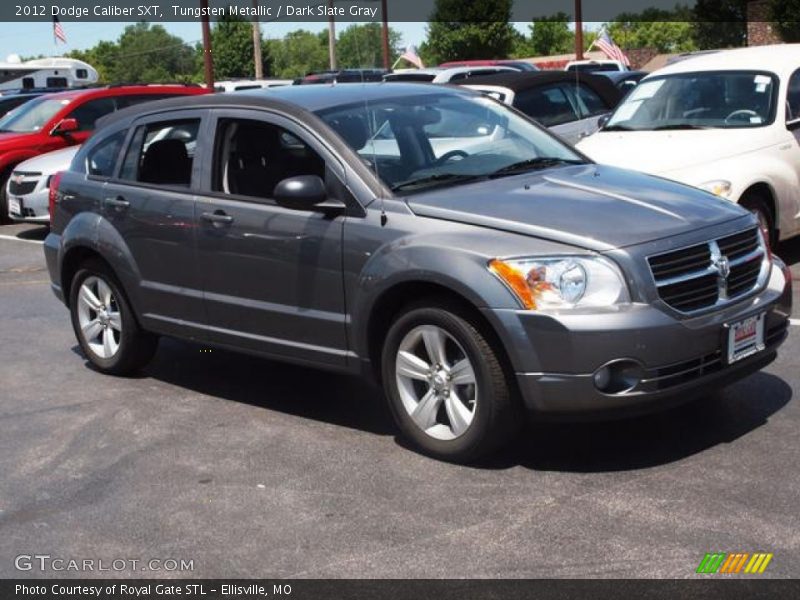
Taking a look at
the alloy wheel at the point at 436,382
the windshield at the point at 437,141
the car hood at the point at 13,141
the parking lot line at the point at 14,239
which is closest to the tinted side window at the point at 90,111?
the car hood at the point at 13,141

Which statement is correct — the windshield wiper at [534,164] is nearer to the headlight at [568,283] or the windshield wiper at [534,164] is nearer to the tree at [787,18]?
the headlight at [568,283]

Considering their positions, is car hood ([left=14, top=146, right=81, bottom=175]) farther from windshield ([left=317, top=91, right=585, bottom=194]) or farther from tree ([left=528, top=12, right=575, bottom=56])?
tree ([left=528, top=12, right=575, bottom=56])

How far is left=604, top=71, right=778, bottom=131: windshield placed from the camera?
979 centimetres

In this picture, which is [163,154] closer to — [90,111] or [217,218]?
[217,218]

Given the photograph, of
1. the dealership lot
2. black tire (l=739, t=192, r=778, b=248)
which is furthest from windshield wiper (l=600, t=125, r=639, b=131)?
the dealership lot

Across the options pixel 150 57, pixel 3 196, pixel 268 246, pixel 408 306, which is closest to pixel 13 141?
pixel 3 196

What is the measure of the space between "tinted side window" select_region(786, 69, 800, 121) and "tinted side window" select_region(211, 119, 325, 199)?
5.10m

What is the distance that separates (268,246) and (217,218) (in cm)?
42

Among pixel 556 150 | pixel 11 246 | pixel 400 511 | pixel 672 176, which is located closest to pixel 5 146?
pixel 11 246

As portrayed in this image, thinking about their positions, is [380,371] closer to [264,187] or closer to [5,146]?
[264,187]

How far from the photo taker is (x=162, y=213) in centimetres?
669

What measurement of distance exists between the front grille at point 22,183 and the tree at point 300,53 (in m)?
7.72

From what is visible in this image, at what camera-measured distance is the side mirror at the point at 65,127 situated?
15510 mm

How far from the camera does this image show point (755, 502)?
15.6 feet
